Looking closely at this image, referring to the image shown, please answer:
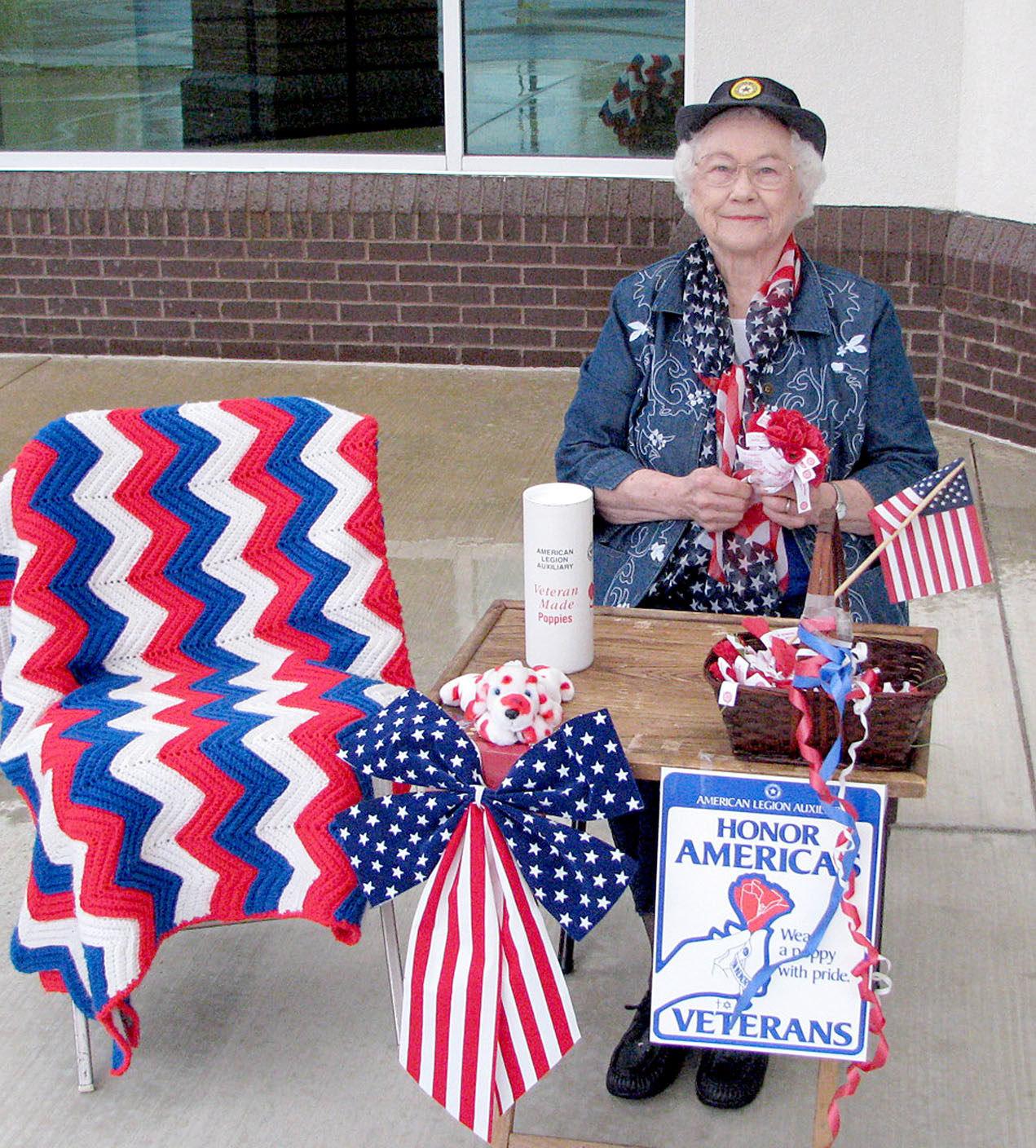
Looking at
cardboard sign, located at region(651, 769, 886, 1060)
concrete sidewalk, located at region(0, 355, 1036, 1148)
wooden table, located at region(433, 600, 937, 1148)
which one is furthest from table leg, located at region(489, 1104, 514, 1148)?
cardboard sign, located at region(651, 769, 886, 1060)

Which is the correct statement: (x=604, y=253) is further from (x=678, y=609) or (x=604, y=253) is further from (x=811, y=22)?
(x=678, y=609)

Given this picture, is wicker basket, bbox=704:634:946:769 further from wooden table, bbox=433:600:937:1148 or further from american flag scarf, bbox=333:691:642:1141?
american flag scarf, bbox=333:691:642:1141

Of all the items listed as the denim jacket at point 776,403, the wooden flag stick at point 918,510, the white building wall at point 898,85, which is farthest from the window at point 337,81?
the wooden flag stick at point 918,510

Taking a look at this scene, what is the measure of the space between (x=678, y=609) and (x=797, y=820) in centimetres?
91

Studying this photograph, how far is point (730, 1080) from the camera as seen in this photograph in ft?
8.09

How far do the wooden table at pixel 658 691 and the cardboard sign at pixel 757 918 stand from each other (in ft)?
0.18

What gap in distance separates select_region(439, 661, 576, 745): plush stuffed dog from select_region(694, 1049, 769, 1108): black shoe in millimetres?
724

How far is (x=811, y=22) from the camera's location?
18.5 feet

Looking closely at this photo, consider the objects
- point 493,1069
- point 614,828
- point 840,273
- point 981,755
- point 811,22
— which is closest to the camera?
point 493,1069

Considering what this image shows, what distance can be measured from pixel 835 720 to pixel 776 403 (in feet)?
3.09

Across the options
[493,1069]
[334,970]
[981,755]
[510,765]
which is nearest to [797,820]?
[510,765]

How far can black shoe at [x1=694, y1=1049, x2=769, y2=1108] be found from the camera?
2.46 metres

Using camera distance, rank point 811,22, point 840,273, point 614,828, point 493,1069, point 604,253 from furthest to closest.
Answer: point 604,253
point 811,22
point 840,273
point 614,828
point 493,1069

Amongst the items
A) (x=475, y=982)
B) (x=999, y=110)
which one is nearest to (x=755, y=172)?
(x=475, y=982)
